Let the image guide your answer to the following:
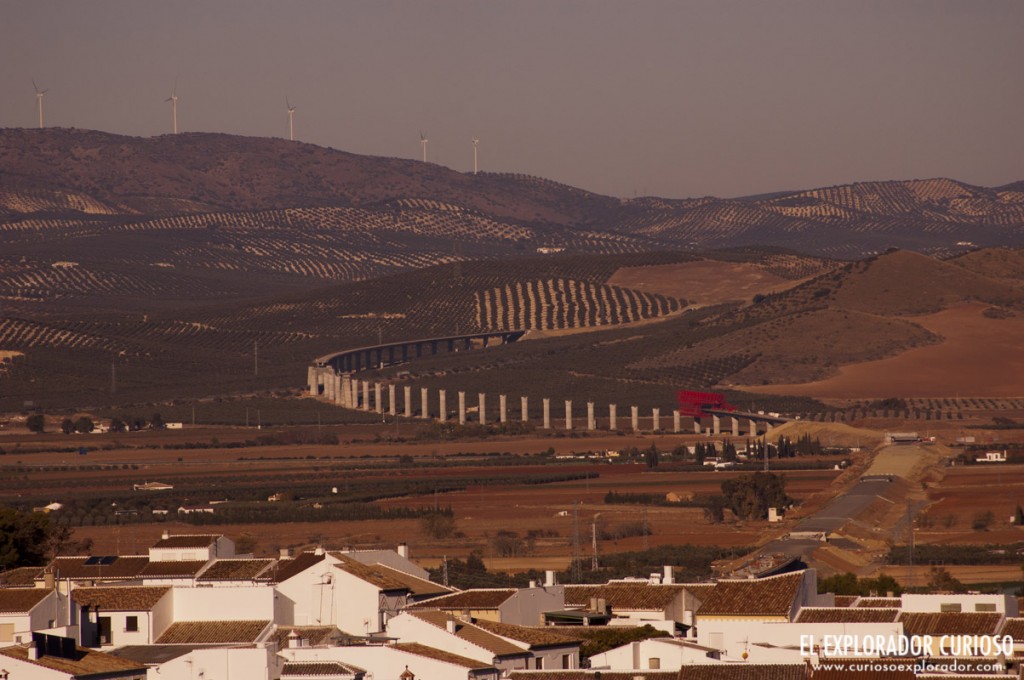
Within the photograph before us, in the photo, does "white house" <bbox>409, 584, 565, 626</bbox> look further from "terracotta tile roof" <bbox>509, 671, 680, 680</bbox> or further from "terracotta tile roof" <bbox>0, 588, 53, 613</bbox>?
"terracotta tile roof" <bbox>0, 588, 53, 613</bbox>

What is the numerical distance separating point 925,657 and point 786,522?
185 ft

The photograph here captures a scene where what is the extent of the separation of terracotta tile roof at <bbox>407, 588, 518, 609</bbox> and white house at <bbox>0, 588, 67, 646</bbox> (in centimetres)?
652

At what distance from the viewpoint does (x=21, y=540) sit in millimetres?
54312

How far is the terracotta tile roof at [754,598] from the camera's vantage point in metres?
38.4

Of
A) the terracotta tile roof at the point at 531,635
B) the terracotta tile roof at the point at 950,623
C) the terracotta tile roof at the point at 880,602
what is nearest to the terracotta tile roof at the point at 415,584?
the terracotta tile roof at the point at 531,635

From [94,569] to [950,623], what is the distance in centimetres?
1874

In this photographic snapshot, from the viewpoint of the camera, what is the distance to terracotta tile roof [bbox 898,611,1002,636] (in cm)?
3562

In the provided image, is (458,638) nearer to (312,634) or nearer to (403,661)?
(403,661)

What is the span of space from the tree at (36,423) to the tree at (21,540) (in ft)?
379

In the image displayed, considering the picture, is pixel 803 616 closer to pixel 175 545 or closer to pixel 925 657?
pixel 925 657

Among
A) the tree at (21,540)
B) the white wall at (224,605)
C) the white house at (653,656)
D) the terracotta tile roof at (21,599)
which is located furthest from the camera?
the tree at (21,540)

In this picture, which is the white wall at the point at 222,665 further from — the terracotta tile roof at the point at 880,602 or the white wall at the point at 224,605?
the terracotta tile roof at the point at 880,602

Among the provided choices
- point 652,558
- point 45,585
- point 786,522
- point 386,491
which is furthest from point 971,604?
point 386,491

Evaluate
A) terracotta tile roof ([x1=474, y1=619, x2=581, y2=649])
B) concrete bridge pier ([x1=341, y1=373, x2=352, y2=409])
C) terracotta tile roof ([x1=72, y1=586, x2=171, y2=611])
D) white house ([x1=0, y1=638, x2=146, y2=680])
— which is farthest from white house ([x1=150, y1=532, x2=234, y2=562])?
concrete bridge pier ([x1=341, y1=373, x2=352, y2=409])
